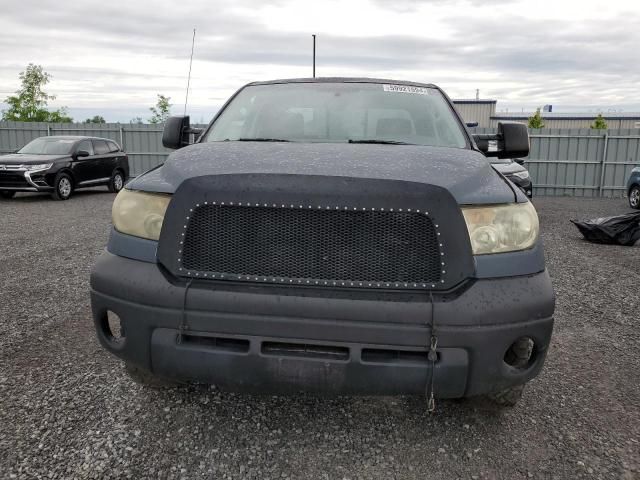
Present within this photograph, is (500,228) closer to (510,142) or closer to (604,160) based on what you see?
(510,142)

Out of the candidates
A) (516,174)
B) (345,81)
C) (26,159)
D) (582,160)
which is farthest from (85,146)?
(582,160)

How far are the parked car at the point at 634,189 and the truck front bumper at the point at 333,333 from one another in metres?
12.9

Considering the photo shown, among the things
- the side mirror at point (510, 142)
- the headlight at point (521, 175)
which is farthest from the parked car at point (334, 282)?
the headlight at point (521, 175)

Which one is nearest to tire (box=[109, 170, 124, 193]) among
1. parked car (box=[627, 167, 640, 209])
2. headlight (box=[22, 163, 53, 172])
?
headlight (box=[22, 163, 53, 172])

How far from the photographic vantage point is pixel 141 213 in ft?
7.41

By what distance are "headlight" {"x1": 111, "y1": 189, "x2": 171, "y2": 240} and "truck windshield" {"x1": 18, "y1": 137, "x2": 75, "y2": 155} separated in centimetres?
1229

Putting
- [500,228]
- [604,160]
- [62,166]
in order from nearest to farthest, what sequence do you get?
[500,228] → [62,166] → [604,160]

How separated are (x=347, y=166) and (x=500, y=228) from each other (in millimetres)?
659

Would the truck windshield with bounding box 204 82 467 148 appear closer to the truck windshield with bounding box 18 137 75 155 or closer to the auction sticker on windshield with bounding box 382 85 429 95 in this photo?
the auction sticker on windshield with bounding box 382 85 429 95

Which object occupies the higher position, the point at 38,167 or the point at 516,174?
the point at 516,174

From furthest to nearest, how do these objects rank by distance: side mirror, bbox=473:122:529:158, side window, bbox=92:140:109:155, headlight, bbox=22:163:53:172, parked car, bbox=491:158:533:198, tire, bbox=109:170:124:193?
tire, bbox=109:170:124:193 < side window, bbox=92:140:109:155 < headlight, bbox=22:163:53:172 < parked car, bbox=491:158:533:198 < side mirror, bbox=473:122:529:158

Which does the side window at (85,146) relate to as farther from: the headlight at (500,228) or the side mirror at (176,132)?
the headlight at (500,228)

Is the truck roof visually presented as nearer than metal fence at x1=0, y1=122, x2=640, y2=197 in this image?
Yes

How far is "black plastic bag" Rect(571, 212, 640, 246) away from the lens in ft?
26.4
